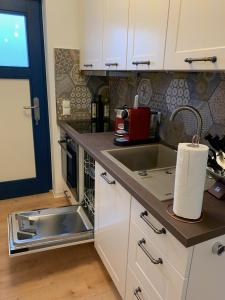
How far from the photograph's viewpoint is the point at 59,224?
196 cm

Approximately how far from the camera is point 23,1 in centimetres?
223

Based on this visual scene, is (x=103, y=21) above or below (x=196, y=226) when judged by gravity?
above

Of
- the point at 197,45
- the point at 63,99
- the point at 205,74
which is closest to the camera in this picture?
the point at 197,45

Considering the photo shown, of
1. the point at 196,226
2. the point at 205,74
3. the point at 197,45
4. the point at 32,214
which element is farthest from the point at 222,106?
the point at 32,214

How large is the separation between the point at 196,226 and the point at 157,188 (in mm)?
303

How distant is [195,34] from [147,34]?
1.23ft

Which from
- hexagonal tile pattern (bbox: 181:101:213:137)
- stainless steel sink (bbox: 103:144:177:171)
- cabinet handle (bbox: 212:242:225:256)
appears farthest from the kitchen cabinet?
hexagonal tile pattern (bbox: 181:101:213:137)

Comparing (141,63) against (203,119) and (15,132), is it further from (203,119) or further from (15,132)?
(15,132)

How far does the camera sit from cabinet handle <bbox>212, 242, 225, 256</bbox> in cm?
88

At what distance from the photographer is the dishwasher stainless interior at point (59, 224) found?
1613mm

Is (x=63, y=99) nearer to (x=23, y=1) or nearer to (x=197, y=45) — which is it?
(x=23, y=1)

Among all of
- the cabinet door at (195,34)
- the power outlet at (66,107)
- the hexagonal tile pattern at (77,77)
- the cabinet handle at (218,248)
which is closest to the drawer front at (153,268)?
the cabinet handle at (218,248)

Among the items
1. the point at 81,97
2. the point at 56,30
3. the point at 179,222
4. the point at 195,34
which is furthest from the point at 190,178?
the point at 56,30

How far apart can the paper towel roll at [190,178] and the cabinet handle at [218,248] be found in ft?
0.42
